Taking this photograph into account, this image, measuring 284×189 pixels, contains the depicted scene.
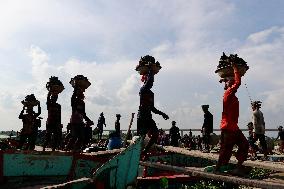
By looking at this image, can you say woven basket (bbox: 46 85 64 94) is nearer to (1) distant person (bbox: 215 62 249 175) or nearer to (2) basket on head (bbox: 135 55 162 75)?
(2) basket on head (bbox: 135 55 162 75)

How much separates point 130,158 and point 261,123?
810cm

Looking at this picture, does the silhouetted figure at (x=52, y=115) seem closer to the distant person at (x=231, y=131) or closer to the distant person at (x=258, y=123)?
the distant person at (x=231, y=131)

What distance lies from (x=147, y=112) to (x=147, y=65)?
3.17 feet

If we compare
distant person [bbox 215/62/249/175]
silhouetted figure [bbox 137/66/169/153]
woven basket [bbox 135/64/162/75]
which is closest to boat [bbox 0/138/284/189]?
distant person [bbox 215/62/249/175]

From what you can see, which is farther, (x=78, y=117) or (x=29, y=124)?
(x=29, y=124)

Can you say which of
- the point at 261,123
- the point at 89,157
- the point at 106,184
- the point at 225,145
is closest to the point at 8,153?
the point at 89,157

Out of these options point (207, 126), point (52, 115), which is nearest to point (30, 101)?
point (52, 115)

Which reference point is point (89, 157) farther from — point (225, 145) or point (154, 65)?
point (225, 145)

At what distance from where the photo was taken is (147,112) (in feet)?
25.5

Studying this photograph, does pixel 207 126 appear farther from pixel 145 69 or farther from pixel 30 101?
pixel 145 69

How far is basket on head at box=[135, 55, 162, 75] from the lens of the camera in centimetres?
787

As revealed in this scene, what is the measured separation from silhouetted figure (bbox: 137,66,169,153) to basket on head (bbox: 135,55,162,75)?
9cm

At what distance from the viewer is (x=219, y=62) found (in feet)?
21.7

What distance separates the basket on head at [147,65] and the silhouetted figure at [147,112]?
0.09 meters
